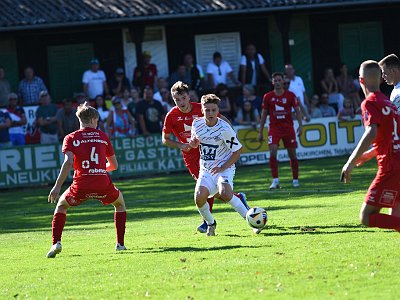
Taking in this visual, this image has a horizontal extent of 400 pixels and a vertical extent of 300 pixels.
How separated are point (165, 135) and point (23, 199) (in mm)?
8891

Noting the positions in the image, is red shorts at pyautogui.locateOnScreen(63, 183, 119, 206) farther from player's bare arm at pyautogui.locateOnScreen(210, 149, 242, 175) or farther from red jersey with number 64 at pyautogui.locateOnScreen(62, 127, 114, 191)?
player's bare arm at pyautogui.locateOnScreen(210, 149, 242, 175)

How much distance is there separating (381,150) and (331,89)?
69.8 ft

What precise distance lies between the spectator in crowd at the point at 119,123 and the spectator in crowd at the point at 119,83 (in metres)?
2.30

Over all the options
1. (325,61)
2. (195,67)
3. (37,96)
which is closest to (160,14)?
(195,67)

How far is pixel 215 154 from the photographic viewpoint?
1355 cm

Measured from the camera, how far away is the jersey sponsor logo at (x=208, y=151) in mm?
13516

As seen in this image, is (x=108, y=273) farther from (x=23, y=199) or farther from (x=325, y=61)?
(x=325, y=61)

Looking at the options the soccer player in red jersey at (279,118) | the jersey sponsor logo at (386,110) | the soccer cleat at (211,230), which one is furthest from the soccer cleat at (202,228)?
the soccer player in red jersey at (279,118)

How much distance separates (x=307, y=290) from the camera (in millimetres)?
9070

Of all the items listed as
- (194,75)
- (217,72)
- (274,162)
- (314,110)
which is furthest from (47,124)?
(274,162)

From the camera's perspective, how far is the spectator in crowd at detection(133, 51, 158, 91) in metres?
30.0

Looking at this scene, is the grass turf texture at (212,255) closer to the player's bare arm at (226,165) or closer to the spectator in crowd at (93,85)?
the player's bare arm at (226,165)

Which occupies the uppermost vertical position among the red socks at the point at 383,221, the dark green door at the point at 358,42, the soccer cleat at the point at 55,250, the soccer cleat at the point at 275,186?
the dark green door at the point at 358,42

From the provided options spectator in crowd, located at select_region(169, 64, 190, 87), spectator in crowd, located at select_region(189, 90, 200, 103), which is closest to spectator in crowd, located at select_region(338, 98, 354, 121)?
spectator in crowd, located at select_region(189, 90, 200, 103)
